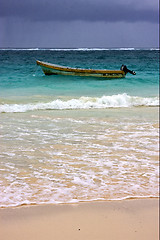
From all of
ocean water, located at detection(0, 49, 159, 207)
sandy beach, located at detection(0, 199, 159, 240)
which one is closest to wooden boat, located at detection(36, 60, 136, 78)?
ocean water, located at detection(0, 49, 159, 207)

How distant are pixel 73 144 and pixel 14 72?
34.6ft

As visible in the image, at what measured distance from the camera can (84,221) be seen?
2.65m

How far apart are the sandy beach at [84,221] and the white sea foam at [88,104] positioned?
19.5ft

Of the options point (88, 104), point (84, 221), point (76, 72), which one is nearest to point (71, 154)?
point (84, 221)

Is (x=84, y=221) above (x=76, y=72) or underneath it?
underneath

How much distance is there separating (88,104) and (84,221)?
24.7 feet

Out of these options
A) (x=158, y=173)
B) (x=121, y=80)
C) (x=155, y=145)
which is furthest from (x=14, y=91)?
(x=158, y=173)

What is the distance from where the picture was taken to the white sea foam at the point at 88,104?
29.4 ft

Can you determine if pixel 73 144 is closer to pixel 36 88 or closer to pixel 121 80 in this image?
pixel 36 88

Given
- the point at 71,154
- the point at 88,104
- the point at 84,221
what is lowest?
the point at 84,221

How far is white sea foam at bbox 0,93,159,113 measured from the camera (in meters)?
8.97

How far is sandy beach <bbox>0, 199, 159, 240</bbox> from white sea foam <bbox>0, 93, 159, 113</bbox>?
5940mm

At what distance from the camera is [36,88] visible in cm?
1241

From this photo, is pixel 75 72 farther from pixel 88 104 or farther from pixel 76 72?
pixel 88 104
